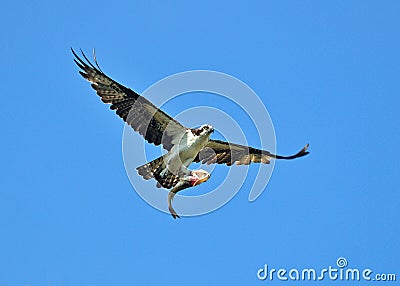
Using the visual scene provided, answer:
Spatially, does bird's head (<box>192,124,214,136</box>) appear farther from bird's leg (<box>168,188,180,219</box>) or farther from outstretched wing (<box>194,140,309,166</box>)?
bird's leg (<box>168,188,180,219</box>)

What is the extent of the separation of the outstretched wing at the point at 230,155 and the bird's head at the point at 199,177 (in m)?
1.91

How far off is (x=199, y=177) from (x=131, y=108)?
2.58 metres

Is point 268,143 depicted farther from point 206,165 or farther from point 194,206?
point 194,206

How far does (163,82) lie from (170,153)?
196 centimetres

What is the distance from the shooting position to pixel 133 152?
18594 millimetres

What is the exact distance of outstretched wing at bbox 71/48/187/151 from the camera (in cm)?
1866

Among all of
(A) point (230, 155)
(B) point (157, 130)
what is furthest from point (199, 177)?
(A) point (230, 155)

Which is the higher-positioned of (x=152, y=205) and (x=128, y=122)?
(x=128, y=122)

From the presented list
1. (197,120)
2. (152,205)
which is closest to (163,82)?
(197,120)

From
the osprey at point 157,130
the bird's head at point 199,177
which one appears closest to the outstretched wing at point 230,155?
the osprey at point 157,130

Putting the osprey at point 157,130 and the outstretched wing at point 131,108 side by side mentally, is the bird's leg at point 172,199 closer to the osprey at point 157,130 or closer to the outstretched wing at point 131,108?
the osprey at point 157,130

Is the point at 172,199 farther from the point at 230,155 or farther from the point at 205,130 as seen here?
the point at 230,155

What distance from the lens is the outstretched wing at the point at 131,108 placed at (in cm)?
1866

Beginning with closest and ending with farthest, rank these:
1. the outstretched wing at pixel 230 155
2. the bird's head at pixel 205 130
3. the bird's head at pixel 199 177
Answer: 1. the bird's head at pixel 199 177
2. the bird's head at pixel 205 130
3. the outstretched wing at pixel 230 155
